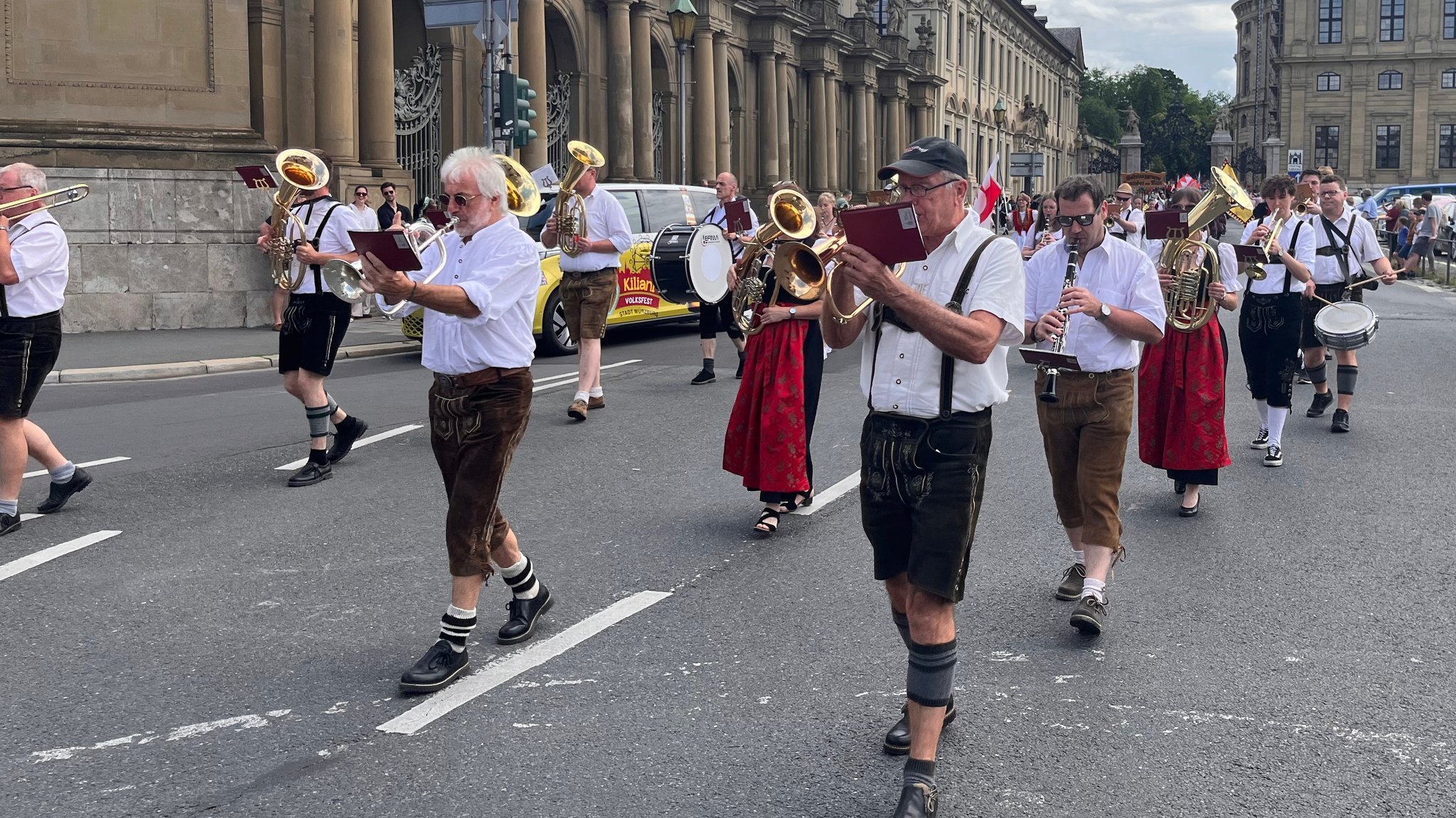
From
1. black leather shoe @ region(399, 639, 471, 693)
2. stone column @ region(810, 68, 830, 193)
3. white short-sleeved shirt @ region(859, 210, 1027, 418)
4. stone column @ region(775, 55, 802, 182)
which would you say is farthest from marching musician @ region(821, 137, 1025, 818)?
stone column @ region(810, 68, 830, 193)

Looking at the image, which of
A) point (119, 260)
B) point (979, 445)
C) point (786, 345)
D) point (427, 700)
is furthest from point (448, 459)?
point (119, 260)

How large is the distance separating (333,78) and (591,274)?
471 inches

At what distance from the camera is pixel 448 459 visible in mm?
5684

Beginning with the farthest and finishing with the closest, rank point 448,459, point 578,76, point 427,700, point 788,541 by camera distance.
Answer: point 578,76 → point 788,541 → point 448,459 → point 427,700

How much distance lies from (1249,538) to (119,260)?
15.6 metres

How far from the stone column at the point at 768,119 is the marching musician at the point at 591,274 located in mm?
32120

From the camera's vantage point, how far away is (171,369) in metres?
15.5

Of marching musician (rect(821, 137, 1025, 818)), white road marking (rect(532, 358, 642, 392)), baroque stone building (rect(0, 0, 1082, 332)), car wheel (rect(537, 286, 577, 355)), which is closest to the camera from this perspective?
marching musician (rect(821, 137, 1025, 818))

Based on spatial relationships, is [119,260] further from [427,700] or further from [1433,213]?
[1433,213]

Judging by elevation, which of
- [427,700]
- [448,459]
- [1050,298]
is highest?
[1050,298]

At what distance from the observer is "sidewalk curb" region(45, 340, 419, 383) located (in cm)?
1482

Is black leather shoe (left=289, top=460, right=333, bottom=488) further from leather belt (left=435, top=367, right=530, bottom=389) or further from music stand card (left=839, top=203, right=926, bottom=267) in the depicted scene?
music stand card (left=839, top=203, right=926, bottom=267)

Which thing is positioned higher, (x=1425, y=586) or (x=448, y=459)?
(x=448, y=459)

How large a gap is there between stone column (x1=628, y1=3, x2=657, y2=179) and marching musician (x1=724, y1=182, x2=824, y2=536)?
1042 inches
